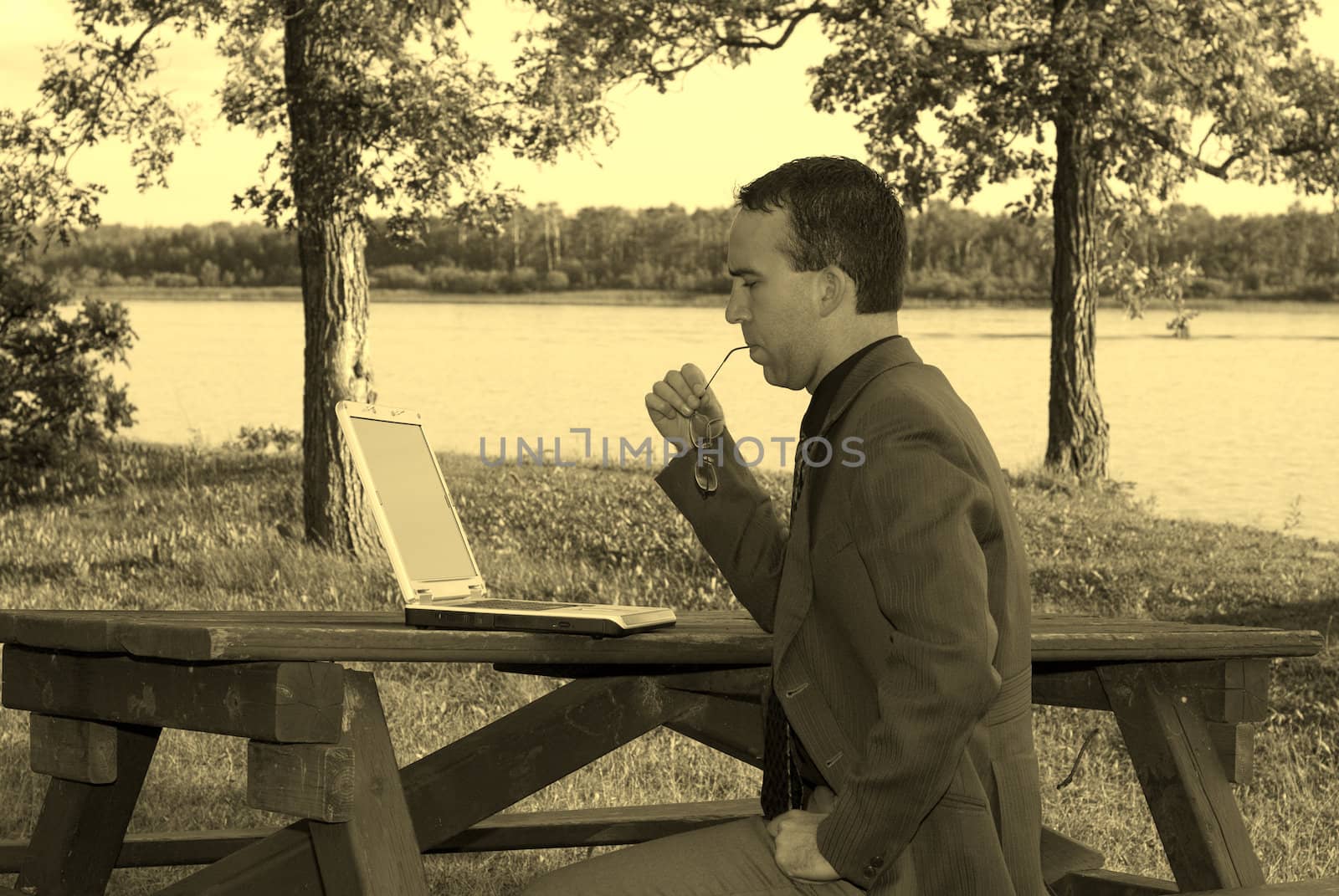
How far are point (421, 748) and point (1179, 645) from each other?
14.1 feet

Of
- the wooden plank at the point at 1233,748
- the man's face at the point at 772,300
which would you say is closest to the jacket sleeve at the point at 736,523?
the man's face at the point at 772,300

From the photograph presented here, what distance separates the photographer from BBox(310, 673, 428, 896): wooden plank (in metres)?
3.10

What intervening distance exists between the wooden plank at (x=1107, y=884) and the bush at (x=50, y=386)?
47.9ft

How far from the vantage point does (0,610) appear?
3.74m

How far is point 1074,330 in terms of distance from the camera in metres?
18.7

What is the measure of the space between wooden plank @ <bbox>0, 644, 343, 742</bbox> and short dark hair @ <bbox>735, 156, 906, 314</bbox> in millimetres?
1261

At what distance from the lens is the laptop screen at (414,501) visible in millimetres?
3627

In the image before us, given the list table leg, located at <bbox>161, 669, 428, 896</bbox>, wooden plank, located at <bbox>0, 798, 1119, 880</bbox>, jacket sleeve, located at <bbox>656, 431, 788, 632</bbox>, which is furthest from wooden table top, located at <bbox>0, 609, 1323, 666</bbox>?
wooden plank, located at <bbox>0, 798, 1119, 880</bbox>

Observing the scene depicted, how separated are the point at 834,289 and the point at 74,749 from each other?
2336 millimetres

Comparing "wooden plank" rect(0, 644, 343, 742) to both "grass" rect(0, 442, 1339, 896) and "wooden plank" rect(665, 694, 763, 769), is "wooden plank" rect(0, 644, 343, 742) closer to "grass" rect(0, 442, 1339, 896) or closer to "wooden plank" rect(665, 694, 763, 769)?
"wooden plank" rect(665, 694, 763, 769)

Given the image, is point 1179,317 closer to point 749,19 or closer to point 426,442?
point 749,19

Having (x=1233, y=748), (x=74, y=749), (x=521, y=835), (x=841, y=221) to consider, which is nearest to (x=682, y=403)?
(x=841, y=221)

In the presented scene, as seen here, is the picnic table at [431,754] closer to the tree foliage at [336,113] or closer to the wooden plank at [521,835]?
the wooden plank at [521,835]

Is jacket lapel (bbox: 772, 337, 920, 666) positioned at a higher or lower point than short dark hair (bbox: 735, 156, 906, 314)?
lower
